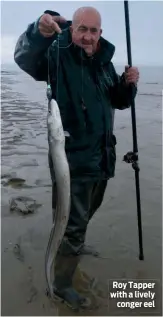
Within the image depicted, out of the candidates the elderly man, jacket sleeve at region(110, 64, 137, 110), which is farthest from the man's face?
jacket sleeve at region(110, 64, 137, 110)

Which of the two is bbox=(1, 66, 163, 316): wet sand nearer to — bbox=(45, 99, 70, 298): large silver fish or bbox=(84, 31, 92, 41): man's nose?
bbox=(45, 99, 70, 298): large silver fish

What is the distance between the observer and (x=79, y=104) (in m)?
3.62

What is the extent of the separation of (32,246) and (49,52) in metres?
2.38

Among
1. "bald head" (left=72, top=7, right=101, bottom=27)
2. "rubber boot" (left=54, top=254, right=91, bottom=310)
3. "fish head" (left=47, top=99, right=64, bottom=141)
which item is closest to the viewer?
"fish head" (left=47, top=99, right=64, bottom=141)

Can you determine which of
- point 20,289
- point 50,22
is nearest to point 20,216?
point 20,289

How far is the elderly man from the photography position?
3.55 meters

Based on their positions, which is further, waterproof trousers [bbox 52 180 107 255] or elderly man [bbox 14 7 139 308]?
waterproof trousers [bbox 52 180 107 255]

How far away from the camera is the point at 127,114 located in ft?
51.8

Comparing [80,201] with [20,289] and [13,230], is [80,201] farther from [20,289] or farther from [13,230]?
[13,230]

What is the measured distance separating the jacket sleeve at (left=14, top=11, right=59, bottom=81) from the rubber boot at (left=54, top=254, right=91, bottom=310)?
1.71 m

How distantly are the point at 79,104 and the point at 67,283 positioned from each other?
5.69ft

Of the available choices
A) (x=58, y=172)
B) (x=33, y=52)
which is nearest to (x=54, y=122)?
(x=58, y=172)

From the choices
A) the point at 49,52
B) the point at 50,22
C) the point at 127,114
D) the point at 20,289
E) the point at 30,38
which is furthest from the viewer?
the point at 127,114

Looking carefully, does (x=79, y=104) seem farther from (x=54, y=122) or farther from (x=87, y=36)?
(x=54, y=122)
